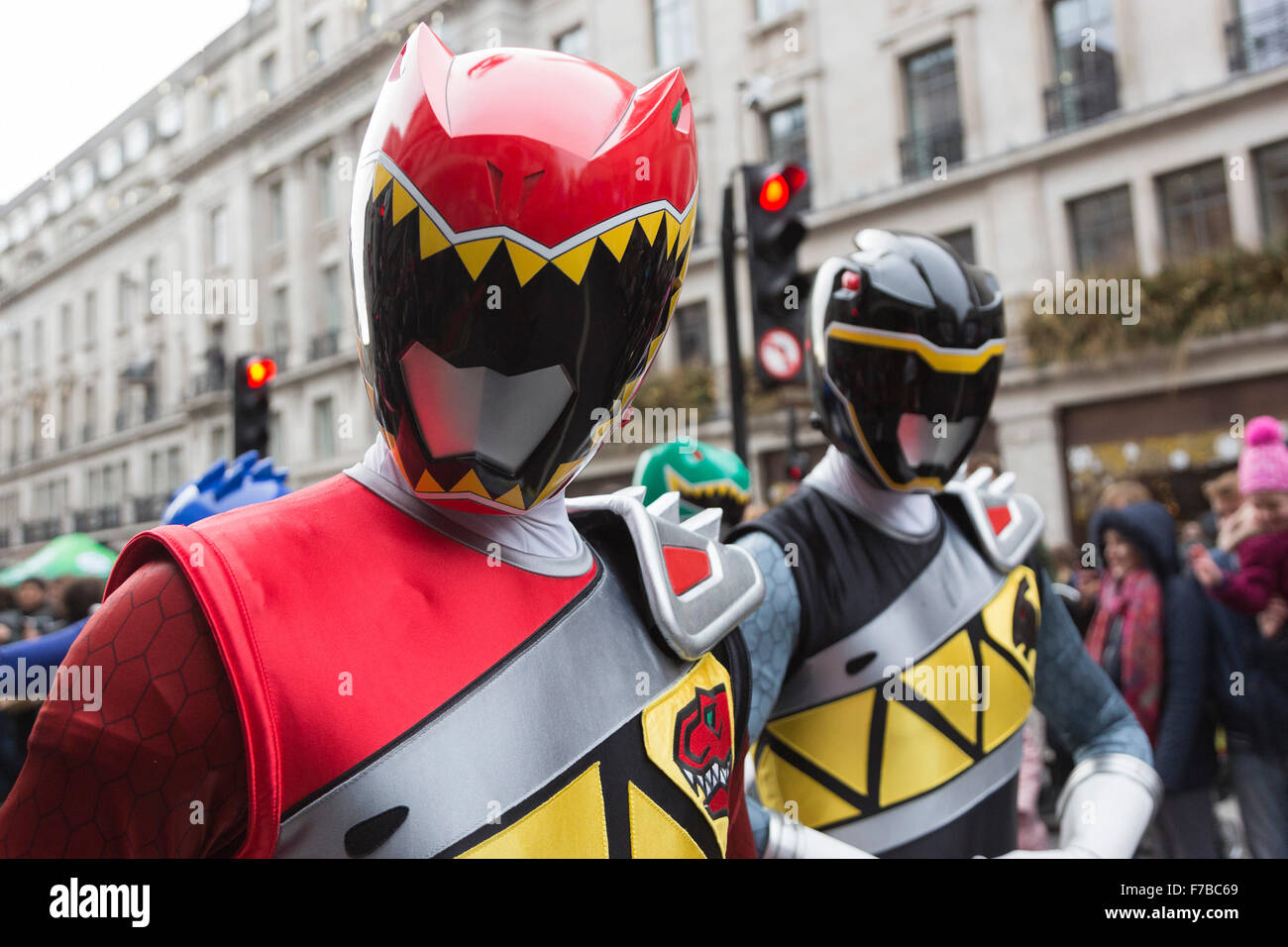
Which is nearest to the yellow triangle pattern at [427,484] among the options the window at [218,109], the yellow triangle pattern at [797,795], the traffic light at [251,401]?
the yellow triangle pattern at [797,795]

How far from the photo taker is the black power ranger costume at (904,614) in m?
2.11

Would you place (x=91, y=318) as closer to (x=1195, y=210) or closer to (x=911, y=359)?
(x=1195, y=210)

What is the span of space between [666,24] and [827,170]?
4.36 meters

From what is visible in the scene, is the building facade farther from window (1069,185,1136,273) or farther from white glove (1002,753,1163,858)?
white glove (1002,753,1163,858)

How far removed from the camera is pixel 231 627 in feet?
3.41

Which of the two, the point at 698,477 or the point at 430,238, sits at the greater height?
the point at 430,238

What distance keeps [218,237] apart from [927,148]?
2061 centimetres

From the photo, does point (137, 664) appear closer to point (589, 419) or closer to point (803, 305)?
point (589, 419)

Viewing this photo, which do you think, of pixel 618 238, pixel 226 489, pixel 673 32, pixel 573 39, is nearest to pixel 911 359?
pixel 618 238

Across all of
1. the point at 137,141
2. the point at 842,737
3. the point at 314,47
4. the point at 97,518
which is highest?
the point at 137,141

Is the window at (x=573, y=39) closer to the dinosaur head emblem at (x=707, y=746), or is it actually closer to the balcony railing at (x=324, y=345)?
the balcony railing at (x=324, y=345)

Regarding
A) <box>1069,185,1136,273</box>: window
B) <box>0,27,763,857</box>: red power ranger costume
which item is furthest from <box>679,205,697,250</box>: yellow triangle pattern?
<box>1069,185,1136,273</box>: window

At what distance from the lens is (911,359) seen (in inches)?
85.7

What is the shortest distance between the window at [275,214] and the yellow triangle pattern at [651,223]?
28120 mm
